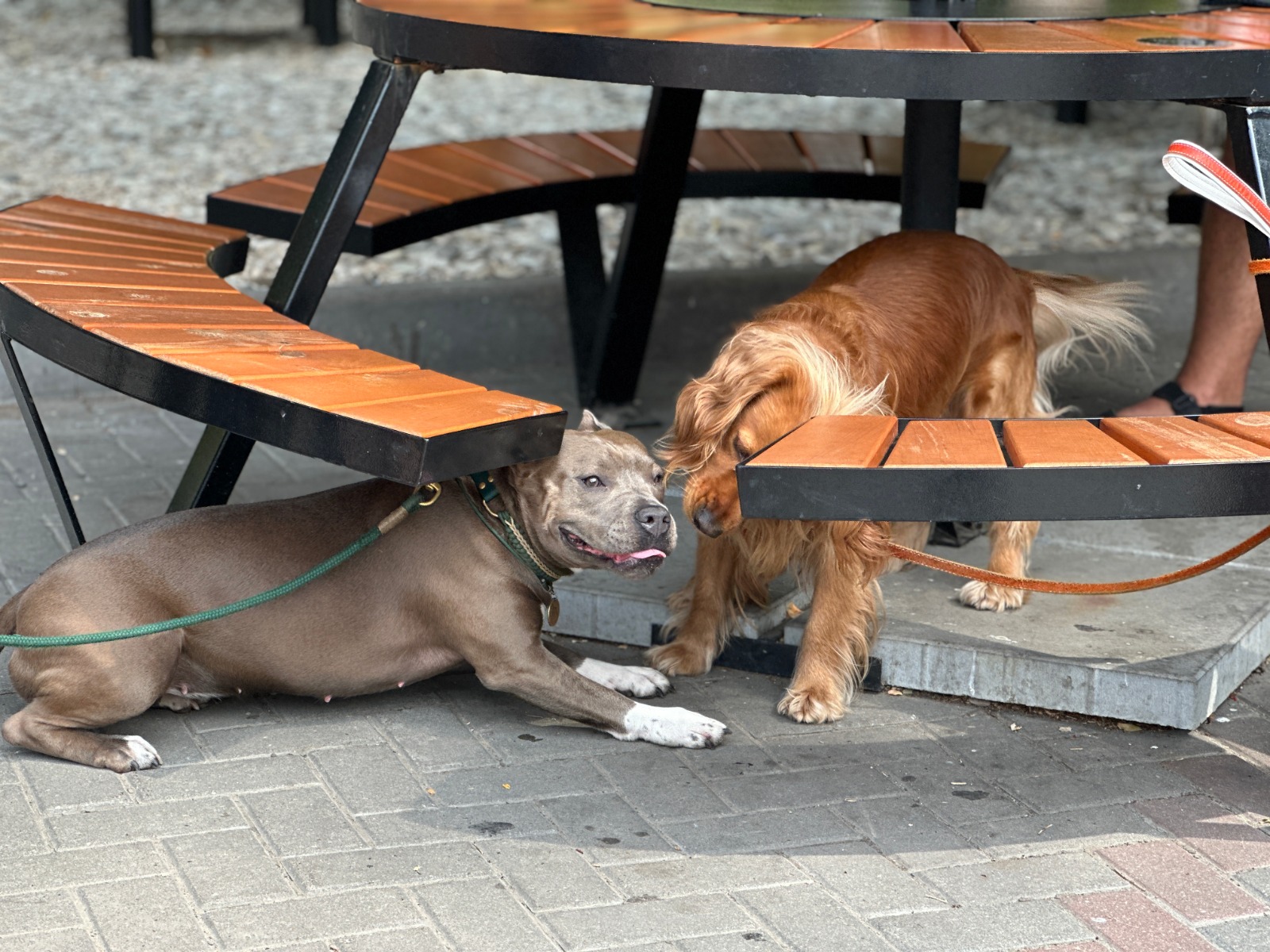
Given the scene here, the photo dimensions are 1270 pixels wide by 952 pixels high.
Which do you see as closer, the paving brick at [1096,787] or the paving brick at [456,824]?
the paving brick at [456,824]

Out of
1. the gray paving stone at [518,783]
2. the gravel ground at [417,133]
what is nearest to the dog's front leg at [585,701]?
the gray paving stone at [518,783]

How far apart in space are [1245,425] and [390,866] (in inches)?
73.1

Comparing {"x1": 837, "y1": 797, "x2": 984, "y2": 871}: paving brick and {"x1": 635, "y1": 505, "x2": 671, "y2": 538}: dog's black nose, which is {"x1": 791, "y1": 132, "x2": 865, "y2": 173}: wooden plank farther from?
{"x1": 837, "y1": 797, "x2": 984, "y2": 871}: paving brick

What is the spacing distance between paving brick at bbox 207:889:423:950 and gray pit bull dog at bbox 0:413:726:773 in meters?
0.68

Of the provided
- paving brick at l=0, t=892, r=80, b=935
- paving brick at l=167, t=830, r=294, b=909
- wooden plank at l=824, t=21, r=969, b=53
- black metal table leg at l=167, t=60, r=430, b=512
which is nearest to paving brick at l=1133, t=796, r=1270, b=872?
wooden plank at l=824, t=21, r=969, b=53

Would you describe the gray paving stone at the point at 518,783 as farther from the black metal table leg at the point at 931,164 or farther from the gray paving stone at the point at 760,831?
the black metal table leg at the point at 931,164

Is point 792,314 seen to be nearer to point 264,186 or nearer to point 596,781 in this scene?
point 596,781

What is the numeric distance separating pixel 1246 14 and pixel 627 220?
2223 millimetres

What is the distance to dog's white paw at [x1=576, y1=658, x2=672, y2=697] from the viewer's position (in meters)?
3.87

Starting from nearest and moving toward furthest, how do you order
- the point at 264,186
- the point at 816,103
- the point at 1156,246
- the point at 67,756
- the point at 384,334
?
the point at 67,756 < the point at 264,186 < the point at 384,334 < the point at 1156,246 < the point at 816,103

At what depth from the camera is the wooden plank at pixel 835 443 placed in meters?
2.82

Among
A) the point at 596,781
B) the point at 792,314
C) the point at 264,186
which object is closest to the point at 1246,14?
the point at 792,314

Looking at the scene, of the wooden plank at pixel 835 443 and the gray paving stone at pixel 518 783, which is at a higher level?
the wooden plank at pixel 835 443

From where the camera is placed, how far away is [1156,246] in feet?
24.1
